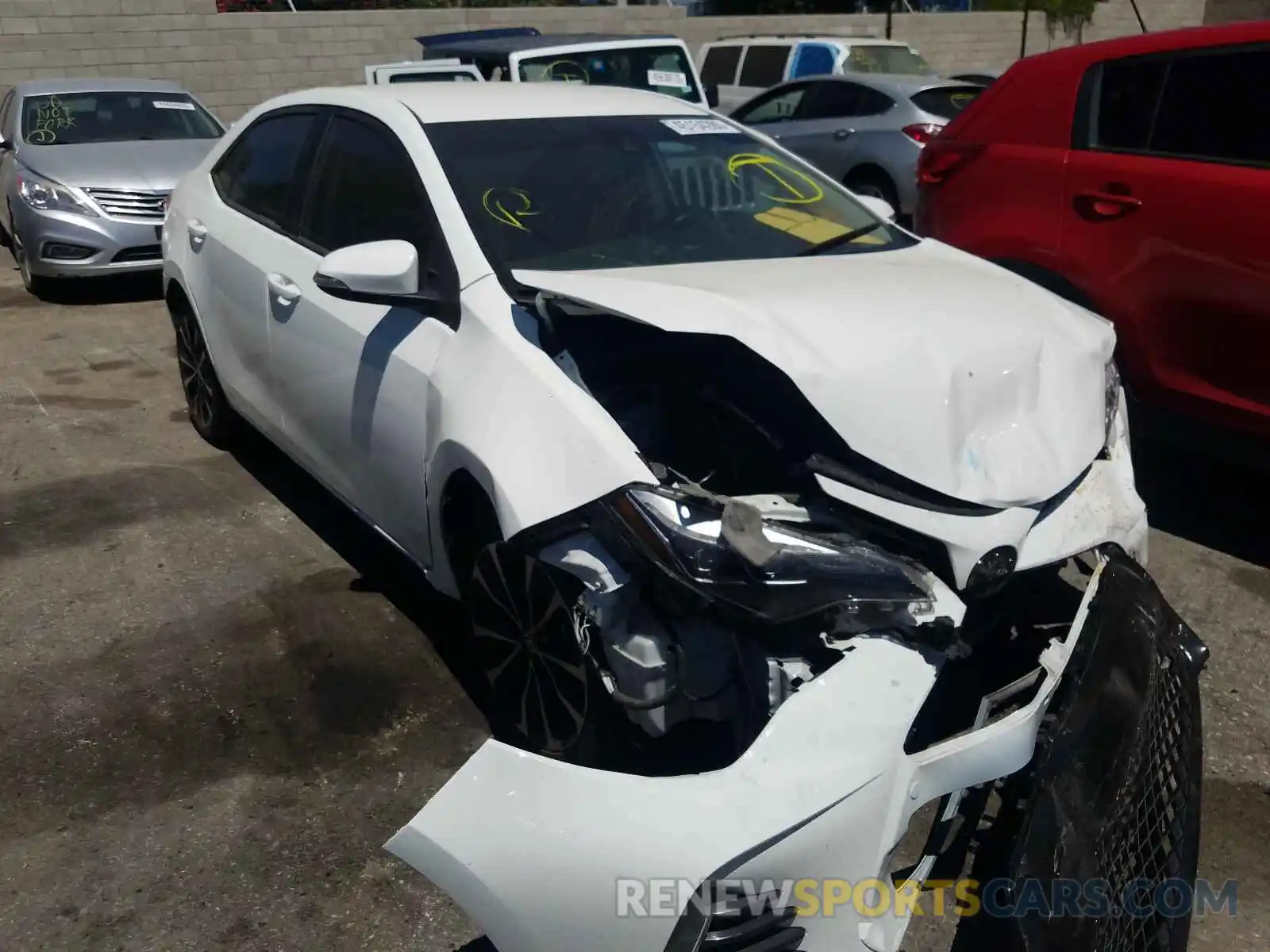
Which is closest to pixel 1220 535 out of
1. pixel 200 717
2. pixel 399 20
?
pixel 200 717

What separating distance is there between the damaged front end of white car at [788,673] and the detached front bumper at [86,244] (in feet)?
21.4

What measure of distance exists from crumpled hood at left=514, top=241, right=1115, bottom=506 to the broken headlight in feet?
0.79

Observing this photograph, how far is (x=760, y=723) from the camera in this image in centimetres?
229

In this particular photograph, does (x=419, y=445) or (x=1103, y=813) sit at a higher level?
(x=419, y=445)

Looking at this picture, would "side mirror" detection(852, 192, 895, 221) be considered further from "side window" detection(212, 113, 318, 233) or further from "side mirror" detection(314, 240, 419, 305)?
"side window" detection(212, 113, 318, 233)

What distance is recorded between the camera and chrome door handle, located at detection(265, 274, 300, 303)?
384 centimetres

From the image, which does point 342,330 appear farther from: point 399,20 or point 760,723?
point 399,20

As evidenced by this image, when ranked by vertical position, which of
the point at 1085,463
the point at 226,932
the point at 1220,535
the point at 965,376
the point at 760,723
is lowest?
the point at 1220,535

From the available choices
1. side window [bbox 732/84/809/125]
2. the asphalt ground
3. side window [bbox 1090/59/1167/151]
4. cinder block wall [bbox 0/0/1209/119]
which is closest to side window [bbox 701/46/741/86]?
side window [bbox 732/84/809/125]

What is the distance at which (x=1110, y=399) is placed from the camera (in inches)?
120

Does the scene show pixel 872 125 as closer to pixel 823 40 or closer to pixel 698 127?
pixel 823 40

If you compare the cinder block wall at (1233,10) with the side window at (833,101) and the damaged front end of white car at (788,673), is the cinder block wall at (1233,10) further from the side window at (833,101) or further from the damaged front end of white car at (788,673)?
the damaged front end of white car at (788,673)

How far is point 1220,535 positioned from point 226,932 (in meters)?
3.70

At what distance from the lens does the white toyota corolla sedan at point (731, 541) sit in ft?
6.63
